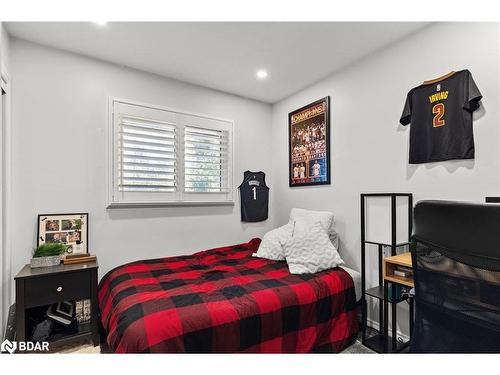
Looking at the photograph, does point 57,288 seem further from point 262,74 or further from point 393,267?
point 262,74

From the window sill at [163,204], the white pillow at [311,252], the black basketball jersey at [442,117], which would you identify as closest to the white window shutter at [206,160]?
the window sill at [163,204]

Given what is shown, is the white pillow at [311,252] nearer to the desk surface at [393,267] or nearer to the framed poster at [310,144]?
the desk surface at [393,267]

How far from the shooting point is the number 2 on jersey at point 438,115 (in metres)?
1.92

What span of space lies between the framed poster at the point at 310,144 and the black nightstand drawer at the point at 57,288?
2392 millimetres

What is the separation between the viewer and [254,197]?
3.47 meters

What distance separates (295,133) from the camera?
330 cm

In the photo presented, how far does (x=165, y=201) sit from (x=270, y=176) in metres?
1.53

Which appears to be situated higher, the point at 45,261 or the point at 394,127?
the point at 394,127

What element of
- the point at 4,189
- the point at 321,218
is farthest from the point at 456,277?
the point at 4,189

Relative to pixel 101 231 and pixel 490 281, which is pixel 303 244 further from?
pixel 101 231

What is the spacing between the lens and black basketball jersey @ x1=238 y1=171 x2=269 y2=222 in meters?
3.39

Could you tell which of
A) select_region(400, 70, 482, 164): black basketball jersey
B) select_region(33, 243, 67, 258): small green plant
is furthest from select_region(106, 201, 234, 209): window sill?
select_region(400, 70, 482, 164): black basketball jersey

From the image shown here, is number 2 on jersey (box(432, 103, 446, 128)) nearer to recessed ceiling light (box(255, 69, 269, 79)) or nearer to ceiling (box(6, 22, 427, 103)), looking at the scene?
ceiling (box(6, 22, 427, 103))

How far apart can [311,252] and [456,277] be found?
141cm
